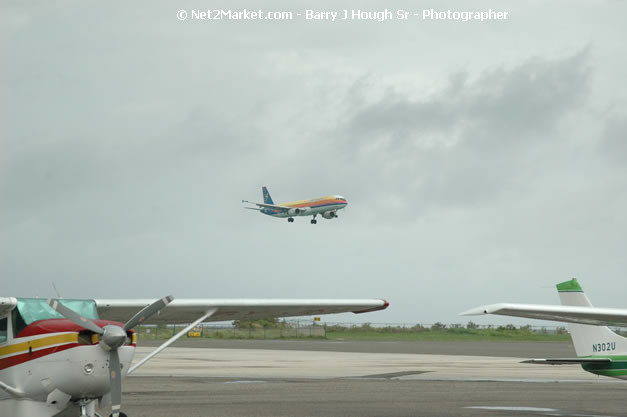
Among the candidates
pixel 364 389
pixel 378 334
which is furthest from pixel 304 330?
pixel 364 389

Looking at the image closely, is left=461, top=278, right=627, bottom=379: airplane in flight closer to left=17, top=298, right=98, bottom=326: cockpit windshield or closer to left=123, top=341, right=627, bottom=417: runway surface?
left=123, top=341, right=627, bottom=417: runway surface

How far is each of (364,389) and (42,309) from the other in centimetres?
1200

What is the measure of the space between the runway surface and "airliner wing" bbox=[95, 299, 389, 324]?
1.83 meters

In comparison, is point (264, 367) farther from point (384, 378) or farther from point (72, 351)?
point (72, 351)

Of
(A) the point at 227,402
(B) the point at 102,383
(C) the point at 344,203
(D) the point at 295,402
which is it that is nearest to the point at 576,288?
(D) the point at 295,402

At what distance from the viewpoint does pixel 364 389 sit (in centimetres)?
2272

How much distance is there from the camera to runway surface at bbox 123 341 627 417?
1728 cm

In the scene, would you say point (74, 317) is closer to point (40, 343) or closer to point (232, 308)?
point (40, 343)

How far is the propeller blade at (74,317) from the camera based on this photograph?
11.4m

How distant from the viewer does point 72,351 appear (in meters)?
11.4

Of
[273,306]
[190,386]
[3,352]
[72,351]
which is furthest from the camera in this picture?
[190,386]

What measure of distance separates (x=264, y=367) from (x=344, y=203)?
61669 mm

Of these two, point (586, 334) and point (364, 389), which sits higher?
point (586, 334)

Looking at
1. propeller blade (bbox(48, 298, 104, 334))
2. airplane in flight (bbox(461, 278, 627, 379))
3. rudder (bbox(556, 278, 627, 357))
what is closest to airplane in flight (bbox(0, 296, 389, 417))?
propeller blade (bbox(48, 298, 104, 334))
